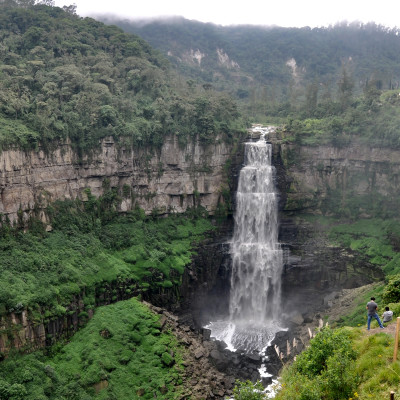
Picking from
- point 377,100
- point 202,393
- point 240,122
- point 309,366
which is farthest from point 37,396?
point 377,100

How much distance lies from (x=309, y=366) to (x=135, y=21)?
81.6 m

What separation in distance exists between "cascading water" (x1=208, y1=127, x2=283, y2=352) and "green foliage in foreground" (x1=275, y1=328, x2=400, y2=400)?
1608 centimetres

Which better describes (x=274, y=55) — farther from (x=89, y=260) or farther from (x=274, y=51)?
(x=89, y=260)

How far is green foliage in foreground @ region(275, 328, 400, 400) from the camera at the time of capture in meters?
10.7

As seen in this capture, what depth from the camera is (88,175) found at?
105ft

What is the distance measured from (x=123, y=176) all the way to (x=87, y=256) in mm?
8211

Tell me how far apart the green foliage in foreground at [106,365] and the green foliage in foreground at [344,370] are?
10.8 meters

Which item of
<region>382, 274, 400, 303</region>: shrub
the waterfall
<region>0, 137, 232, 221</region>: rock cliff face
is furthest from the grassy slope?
<region>382, 274, 400, 303</region>: shrub

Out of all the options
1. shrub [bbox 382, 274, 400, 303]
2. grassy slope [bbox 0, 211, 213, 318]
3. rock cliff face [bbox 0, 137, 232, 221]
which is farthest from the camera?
rock cliff face [bbox 0, 137, 232, 221]

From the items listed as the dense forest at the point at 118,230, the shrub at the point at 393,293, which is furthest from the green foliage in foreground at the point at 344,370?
the shrub at the point at 393,293

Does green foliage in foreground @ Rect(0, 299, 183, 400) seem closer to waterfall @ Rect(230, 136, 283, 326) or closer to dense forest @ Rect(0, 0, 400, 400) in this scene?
dense forest @ Rect(0, 0, 400, 400)

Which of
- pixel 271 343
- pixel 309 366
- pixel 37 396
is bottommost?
pixel 271 343

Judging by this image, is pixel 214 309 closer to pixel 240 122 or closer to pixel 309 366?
pixel 240 122

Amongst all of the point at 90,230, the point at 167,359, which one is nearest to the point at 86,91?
the point at 90,230
